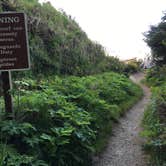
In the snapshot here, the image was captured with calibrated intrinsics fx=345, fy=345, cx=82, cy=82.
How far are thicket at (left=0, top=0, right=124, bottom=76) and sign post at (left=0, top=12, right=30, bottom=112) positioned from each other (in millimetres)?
Answer: 4601

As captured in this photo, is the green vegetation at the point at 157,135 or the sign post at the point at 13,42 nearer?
the sign post at the point at 13,42

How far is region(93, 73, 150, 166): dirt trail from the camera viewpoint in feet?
21.8

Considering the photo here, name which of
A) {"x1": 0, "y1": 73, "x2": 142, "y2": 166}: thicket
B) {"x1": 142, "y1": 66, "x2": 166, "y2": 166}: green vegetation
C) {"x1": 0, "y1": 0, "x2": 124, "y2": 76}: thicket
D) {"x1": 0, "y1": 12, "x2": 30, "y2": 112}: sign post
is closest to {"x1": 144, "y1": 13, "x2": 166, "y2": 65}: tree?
{"x1": 0, "y1": 0, "x2": 124, "y2": 76}: thicket

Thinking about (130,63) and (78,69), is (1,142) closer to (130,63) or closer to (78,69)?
(78,69)

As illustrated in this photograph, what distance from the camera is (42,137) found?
5.20 metres

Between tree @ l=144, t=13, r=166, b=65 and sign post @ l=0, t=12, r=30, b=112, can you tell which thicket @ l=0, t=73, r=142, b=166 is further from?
tree @ l=144, t=13, r=166, b=65

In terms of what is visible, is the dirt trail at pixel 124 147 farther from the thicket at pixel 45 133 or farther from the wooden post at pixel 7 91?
the wooden post at pixel 7 91

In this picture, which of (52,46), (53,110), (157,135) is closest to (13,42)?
(53,110)

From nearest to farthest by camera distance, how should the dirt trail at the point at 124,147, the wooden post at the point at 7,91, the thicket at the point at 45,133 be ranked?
the thicket at the point at 45,133 → the wooden post at the point at 7,91 → the dirt trail at the point at 124,147

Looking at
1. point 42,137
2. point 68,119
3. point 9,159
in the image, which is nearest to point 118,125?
point 68,119

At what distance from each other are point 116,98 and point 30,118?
19.1ft

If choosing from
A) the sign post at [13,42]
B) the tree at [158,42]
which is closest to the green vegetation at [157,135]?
the sign post at [13,42]

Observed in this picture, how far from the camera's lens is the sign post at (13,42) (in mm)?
5430

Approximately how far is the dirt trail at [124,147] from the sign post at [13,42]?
7.95 ft
